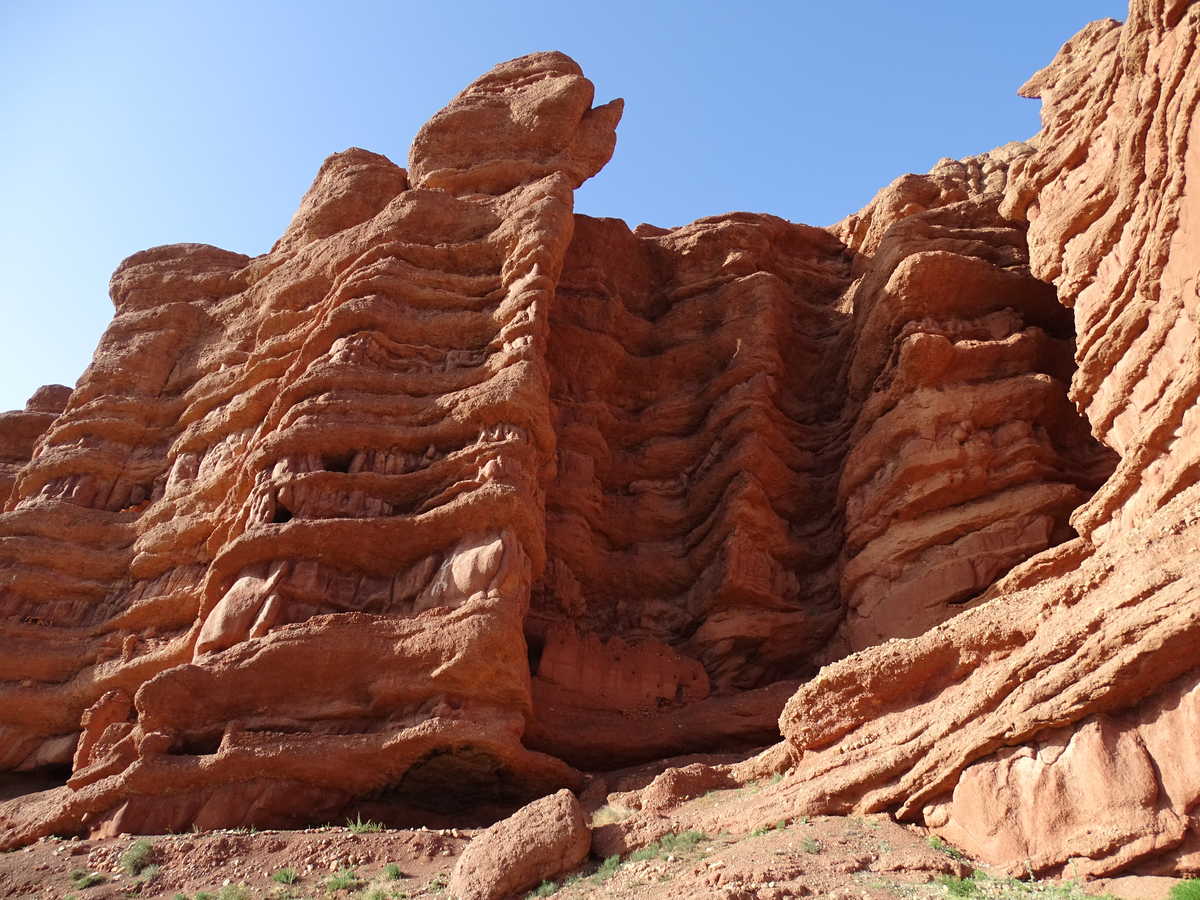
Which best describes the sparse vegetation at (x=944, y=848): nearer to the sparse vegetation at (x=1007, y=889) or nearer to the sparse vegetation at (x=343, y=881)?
the sparse vegetation at (x=1007, y=889)

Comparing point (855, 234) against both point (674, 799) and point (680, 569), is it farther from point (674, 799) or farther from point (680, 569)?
point (674, 799)

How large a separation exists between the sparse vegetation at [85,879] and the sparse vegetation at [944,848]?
31.4 ft

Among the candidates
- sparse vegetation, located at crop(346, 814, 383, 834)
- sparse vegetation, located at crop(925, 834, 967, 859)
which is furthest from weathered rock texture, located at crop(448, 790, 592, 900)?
sparse vegetation, located at crop(925, 834, 967, 859)

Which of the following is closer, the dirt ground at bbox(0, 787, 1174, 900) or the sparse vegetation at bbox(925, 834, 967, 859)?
the dirt ground at bbox(0, 787, 1174, 900)

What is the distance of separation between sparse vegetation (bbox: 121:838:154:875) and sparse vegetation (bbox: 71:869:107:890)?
→ 285mm

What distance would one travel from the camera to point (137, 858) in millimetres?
12445

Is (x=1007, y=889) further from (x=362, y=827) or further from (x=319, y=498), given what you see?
(x=319, y=498)

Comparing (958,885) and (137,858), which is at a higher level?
(137,858)

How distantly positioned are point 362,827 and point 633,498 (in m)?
10.9

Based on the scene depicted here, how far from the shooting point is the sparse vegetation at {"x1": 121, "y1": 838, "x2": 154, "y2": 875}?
1235 cm

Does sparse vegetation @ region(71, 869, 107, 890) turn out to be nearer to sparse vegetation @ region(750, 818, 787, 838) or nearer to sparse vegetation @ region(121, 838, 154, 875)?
sparse vegetation @ region(121, 838, 154, 875)

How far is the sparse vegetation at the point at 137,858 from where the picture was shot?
486 inches

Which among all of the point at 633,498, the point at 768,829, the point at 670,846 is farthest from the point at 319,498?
the point at 768,829

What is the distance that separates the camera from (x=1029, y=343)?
67.3 feet
